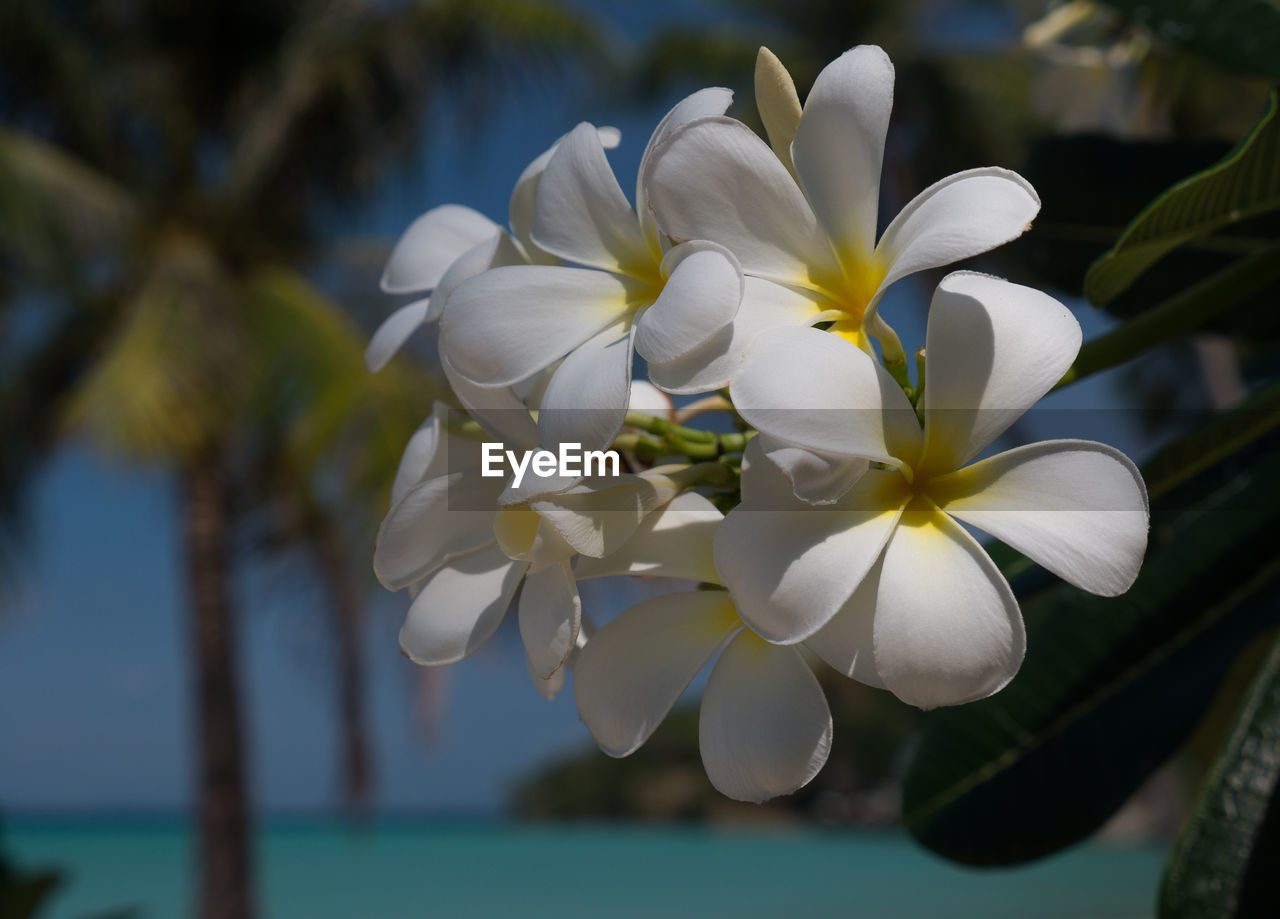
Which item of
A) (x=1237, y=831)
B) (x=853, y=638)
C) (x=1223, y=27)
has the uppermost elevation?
(x=1223, y=27)

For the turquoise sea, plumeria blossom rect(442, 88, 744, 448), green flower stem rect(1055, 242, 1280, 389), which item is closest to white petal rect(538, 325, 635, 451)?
plumeria blossom rect(442, 88, 744, 448)

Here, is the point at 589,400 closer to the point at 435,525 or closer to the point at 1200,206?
the point at 435,525

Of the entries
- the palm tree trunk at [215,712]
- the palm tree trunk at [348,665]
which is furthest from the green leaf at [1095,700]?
the palm tree trunk at [348,665]

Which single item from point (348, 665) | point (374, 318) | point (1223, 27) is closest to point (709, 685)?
point (1223, 27)

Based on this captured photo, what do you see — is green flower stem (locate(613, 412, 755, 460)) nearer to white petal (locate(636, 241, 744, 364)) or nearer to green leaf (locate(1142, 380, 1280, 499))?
white petal (locate(636, 241, 744, 364))

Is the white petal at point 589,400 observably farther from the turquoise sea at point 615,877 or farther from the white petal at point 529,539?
the turquoise sea at point 615,877
